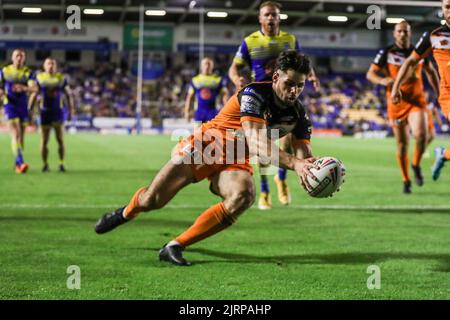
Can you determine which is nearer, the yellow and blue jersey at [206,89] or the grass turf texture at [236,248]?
the grass turf texture at [236,248]

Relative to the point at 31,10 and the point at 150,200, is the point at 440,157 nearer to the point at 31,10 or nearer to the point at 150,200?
the point at 150,200

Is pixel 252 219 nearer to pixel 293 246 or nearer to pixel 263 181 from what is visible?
pixel 263 181

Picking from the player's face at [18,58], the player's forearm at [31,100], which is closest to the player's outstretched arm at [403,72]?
the player's face at [18,58]

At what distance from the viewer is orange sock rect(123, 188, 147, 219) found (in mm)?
6188

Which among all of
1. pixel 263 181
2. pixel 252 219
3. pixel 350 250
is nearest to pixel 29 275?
pixel 350 250

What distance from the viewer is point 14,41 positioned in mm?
51750

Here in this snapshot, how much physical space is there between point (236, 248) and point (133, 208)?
1.02m

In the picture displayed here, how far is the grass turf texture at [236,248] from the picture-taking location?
4.79m

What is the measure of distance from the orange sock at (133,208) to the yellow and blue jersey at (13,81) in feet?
30.2

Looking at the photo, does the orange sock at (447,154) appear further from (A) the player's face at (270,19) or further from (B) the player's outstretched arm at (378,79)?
(A) the player's face at (270,19)

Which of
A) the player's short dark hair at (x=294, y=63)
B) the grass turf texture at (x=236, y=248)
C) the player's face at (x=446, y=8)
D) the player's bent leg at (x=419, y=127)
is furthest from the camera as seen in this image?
the player's bent leg at (x=419, y=127)

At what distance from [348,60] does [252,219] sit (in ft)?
163

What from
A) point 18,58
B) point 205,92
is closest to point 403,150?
point 205,92

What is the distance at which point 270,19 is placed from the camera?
8.75 meters
